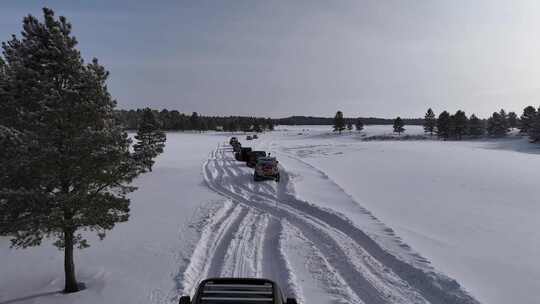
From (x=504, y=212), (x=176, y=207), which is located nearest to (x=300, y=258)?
(x=176, y=207)

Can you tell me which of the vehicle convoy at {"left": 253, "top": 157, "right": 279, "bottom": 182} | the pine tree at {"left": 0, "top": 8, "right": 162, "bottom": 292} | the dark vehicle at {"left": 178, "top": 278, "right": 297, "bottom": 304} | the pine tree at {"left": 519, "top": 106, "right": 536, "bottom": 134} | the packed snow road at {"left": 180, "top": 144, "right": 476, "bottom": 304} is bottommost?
the packed snow road at {"left": 180, "top": 144, "right": 476, "bottom": 304}

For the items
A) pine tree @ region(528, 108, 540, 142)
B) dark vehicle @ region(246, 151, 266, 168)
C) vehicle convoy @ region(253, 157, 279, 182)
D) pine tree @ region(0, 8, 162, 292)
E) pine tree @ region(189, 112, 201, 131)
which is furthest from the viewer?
pine tree @ region(189, 112, 201, 131)

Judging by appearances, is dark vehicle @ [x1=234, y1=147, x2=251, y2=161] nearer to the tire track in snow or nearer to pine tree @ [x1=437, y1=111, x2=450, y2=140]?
the tire track in snow

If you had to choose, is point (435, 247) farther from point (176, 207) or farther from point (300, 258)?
point (176, 207)

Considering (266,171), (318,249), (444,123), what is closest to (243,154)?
(266,171)

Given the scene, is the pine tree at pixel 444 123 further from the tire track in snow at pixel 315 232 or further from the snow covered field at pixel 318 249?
the tire track in snow at pixel 315 232

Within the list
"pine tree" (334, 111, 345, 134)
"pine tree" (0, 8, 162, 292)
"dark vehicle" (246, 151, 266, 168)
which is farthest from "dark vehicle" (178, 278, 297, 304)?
"pine tree" (334, 111, 345, 134)

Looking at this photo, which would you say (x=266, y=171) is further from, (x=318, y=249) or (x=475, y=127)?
(x=475, y=127)
